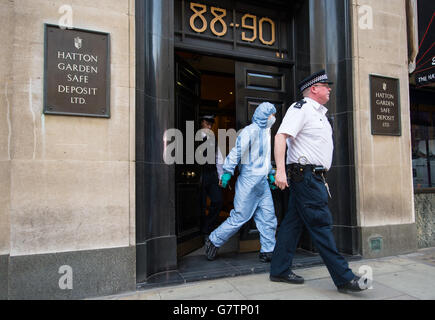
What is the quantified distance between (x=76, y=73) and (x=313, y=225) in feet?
9.42

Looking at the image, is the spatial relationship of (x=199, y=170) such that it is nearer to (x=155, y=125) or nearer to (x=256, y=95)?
(x=256, y=95)

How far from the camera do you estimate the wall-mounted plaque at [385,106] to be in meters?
4.54

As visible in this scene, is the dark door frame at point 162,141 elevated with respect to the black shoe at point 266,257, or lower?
elevated

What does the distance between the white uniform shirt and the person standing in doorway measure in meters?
1.04

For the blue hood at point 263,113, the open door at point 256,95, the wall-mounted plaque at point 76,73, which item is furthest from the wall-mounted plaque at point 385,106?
the wall-mounted plaque at point 76,73

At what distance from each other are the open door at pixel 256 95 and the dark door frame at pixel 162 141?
2.74 ft

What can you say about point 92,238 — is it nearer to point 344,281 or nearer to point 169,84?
point 169,84

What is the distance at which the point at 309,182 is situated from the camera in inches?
A: 117

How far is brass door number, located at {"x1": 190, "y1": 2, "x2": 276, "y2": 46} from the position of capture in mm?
4418

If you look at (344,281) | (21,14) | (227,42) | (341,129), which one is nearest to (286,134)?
(344,281)
